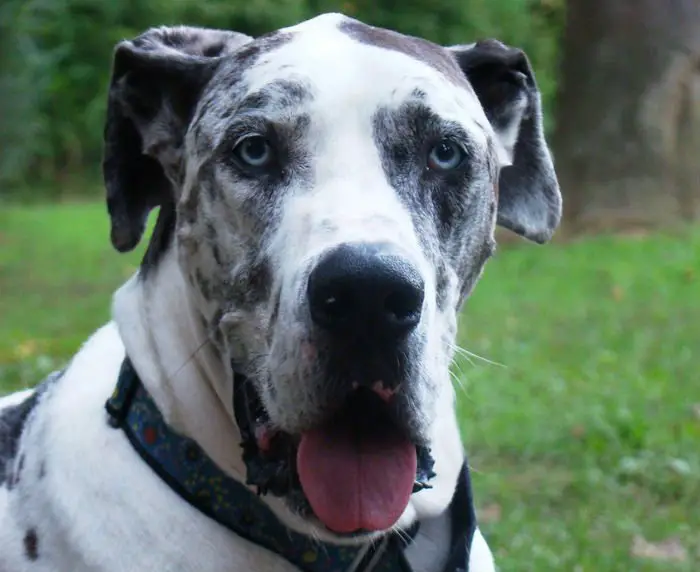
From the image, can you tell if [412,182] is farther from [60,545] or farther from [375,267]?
[60,545]

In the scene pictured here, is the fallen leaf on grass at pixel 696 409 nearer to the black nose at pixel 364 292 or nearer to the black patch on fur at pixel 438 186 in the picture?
the black patch on fur at pixel 438 186

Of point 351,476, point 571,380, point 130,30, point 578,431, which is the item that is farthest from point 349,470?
point 130,30

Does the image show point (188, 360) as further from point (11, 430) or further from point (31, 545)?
point (11, 430)

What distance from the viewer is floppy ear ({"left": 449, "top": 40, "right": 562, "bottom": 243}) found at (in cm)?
333

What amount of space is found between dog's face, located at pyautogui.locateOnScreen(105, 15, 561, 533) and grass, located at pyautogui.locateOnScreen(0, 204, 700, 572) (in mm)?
577

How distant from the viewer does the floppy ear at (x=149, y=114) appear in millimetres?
3039

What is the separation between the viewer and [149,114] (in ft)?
10.3

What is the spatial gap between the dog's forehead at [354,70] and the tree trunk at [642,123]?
1065 centimetres

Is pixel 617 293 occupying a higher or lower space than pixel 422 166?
lower

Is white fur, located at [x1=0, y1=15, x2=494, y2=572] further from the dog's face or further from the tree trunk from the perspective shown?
the tree trunk

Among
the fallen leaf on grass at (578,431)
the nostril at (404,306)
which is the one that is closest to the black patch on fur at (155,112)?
the nostril at (404,306)

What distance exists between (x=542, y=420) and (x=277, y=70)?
4.02 meters

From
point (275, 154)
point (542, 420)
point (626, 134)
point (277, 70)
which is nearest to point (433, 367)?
point (275, 154)

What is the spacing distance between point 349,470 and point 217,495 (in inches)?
14.9
